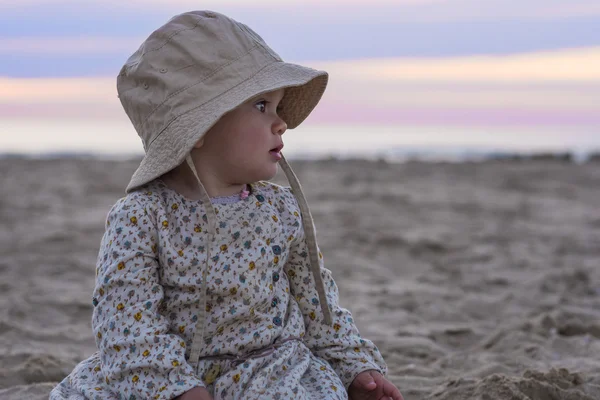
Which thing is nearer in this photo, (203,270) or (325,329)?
(203,270)

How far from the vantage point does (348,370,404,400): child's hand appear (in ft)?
7.65

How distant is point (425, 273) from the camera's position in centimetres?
613

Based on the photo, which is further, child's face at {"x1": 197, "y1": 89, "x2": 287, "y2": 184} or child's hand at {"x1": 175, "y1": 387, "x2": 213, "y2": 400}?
child's face at {"x1": 197, "y1": 89, "x2": 287, "y2": 184}

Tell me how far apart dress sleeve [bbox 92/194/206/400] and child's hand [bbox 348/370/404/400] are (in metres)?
0.52

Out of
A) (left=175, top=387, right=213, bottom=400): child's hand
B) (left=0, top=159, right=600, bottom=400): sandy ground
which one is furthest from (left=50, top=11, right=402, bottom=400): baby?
(left=0, top=159, right=600, bottom=400): sandy ground

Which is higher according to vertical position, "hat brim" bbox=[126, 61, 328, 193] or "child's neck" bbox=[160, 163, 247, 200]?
"hat brim" bbox=[126, 61, 328, 193]

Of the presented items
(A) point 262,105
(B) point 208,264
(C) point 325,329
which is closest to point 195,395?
(B) point 208,264

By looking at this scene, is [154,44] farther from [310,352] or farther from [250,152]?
[310,352]

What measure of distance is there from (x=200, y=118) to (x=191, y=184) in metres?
0.22

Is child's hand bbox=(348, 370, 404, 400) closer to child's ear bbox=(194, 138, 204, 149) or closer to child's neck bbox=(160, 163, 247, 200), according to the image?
child's neck bbox=(160, 163, 247, 200)

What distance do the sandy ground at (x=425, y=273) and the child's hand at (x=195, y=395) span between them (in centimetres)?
107

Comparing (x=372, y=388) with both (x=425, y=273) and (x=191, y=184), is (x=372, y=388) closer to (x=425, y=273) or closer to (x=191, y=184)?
(x=191, y=184)

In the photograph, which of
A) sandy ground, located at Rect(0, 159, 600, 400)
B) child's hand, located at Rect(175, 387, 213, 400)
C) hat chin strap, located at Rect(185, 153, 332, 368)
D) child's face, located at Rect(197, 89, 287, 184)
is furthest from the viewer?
sandy ground, located at Rect(0, 159, 600, 400)

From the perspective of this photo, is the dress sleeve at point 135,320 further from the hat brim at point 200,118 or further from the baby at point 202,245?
the hat brim at point 200,118
